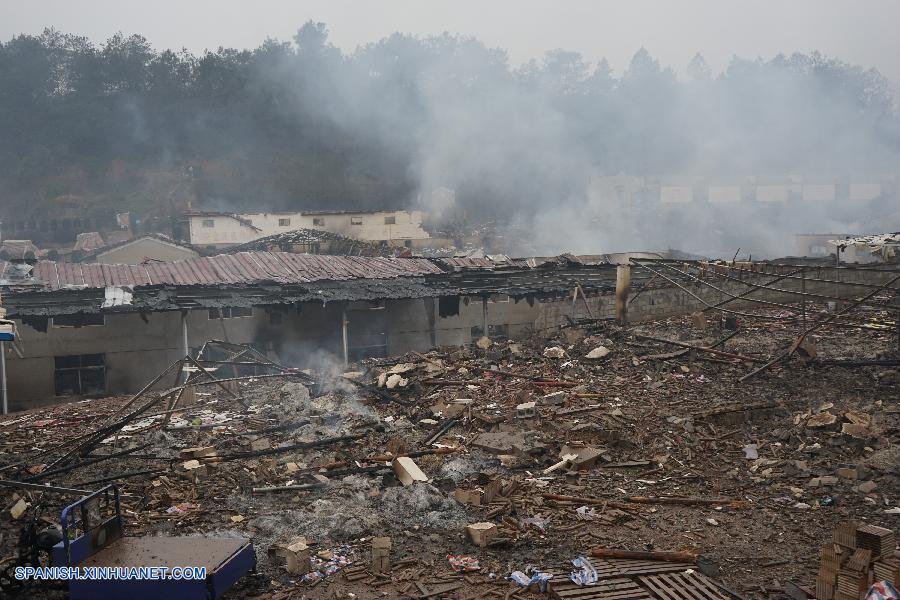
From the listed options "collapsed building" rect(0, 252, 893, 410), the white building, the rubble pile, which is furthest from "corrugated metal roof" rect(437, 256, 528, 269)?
the white building

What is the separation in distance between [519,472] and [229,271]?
13.8 m

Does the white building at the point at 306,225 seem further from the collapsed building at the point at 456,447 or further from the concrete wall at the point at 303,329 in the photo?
the concrete wall at the point at 303,329

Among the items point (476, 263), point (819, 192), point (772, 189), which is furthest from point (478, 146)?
point (476, 263)

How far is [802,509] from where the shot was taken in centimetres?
897

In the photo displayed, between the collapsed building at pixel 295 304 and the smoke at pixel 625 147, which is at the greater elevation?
the smoke at pixel 625 147

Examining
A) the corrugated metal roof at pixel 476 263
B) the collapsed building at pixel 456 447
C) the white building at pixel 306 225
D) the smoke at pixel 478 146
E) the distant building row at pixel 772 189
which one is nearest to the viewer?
the collapsed building at pixel 456 447

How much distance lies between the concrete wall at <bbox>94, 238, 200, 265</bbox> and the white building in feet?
16.2

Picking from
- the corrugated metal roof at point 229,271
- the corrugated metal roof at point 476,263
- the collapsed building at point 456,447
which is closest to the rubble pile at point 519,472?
the collapsed building at point 456,447

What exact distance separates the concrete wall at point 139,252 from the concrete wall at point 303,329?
14.3 metres

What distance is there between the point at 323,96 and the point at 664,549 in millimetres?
54032

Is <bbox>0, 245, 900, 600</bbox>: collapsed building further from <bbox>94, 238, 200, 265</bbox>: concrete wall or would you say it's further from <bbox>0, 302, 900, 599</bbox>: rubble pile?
<bbox>94, 238, 200, 265</bbox>: concrete wall

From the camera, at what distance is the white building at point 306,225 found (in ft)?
130

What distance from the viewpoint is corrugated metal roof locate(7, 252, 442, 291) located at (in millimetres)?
19922

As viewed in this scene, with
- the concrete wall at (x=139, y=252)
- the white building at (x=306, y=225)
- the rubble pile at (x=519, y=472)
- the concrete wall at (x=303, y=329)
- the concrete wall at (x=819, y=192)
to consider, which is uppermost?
the concrete wall at (x=819, y=192)
